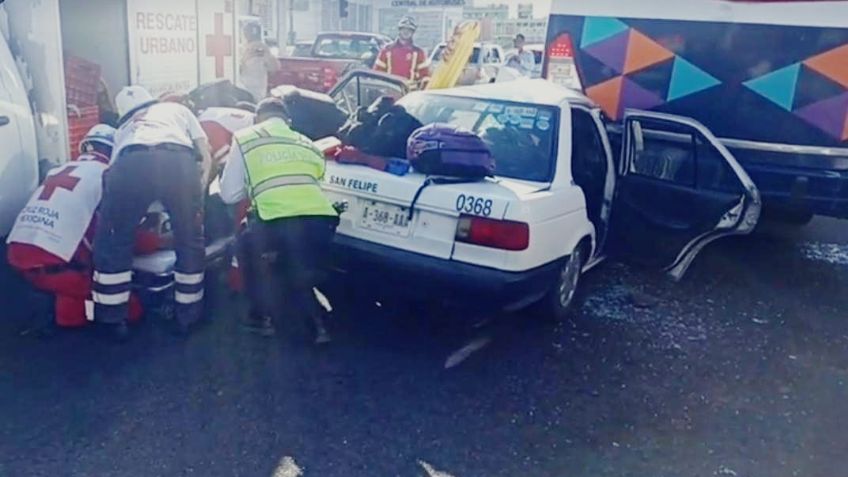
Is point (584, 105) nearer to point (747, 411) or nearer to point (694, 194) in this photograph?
point (694, 194)

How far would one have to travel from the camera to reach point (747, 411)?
4055 millimetres

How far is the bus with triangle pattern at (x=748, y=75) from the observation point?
598cm

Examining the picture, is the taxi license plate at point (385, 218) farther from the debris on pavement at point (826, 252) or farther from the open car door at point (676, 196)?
the debris on pavement at point (826, 252)

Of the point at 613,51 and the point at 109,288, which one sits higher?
the point at 613,51

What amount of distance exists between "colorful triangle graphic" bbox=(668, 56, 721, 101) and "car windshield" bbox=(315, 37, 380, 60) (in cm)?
972

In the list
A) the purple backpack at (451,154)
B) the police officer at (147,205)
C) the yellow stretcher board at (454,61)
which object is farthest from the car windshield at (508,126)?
the yellow stretcher board at (454,61)

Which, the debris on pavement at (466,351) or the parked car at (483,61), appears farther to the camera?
the parked car at (483,61)

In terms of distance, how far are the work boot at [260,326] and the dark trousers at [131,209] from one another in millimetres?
448

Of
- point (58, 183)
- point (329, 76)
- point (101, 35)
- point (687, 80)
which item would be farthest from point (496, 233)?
point (329, 76)

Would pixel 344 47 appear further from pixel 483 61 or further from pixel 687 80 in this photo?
pixel 687 80

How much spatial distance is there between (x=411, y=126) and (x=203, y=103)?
2932 mm

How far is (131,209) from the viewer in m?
4.20

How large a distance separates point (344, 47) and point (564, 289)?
12.0m

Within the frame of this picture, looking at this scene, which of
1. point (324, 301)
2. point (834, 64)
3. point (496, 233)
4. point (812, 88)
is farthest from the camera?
point (812, 88)
